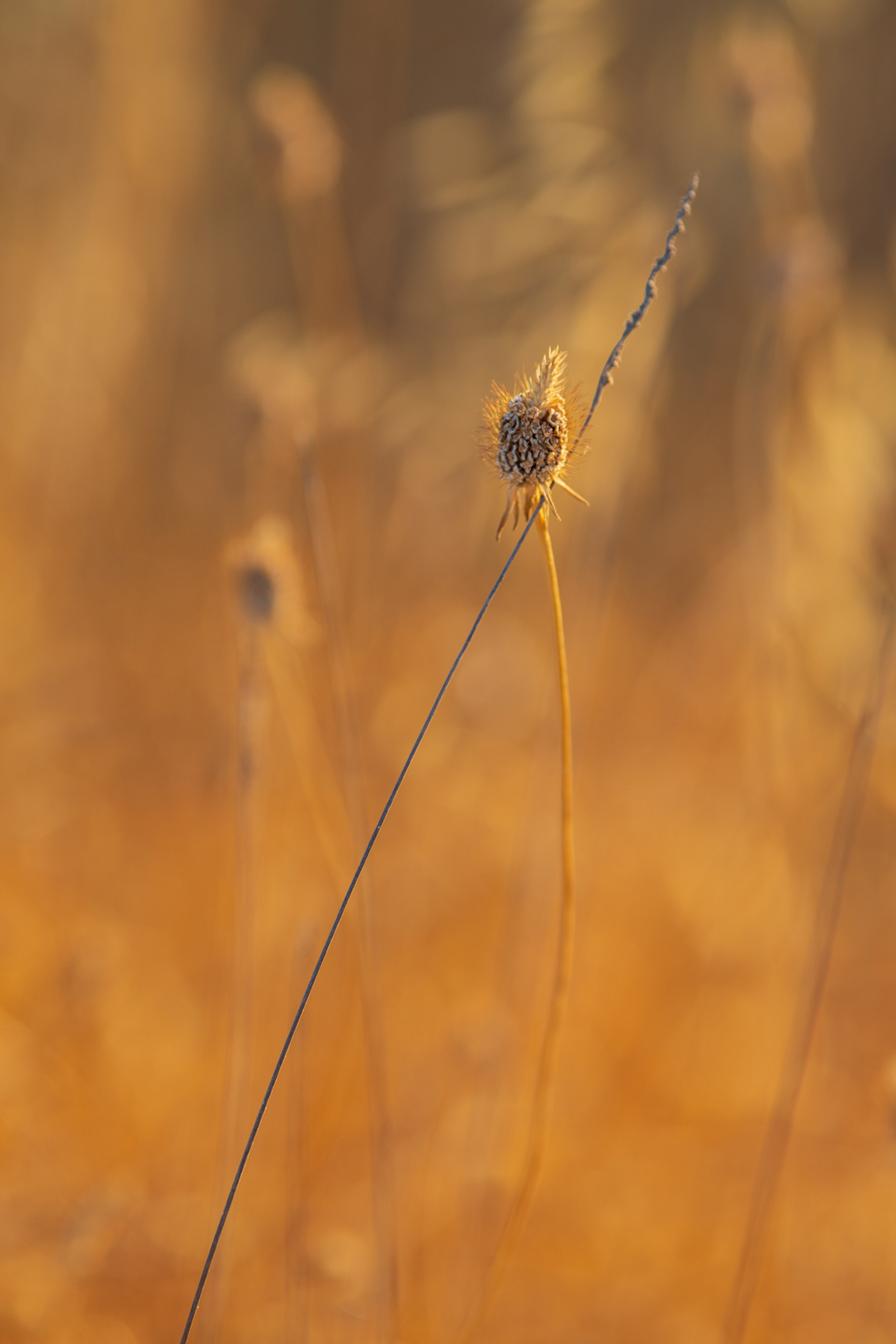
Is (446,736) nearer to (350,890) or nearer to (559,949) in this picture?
(559,949)

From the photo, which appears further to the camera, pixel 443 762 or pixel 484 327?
pixel 484 327

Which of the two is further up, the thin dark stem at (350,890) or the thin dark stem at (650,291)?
the thin dark stem at (650,291)

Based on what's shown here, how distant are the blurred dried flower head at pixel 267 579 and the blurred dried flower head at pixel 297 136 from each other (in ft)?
2.02

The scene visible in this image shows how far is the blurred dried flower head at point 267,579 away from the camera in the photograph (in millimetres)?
658

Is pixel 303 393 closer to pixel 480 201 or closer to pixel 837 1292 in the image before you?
pixel 480 201

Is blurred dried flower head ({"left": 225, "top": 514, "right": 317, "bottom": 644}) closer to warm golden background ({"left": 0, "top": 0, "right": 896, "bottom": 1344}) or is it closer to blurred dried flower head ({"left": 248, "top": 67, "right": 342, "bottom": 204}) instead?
warm golden background ({"left": 0, "top": 0, "right": 896, "bottom": 1344})

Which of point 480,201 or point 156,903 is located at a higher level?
point 480,201

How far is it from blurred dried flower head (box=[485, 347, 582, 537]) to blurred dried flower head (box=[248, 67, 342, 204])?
818 mm

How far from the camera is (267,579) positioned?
67 cm

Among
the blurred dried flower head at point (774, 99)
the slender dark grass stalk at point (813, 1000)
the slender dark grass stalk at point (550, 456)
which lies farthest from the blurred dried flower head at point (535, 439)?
the blurred dried flower head at point (774, 99)

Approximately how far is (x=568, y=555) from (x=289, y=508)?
1.69 feet

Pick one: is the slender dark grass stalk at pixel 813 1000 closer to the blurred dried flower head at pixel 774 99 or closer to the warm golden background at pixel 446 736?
the warm golden background at pixel 446 736

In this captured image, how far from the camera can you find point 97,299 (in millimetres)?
1379

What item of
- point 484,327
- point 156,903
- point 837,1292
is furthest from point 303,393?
point 837,1292
